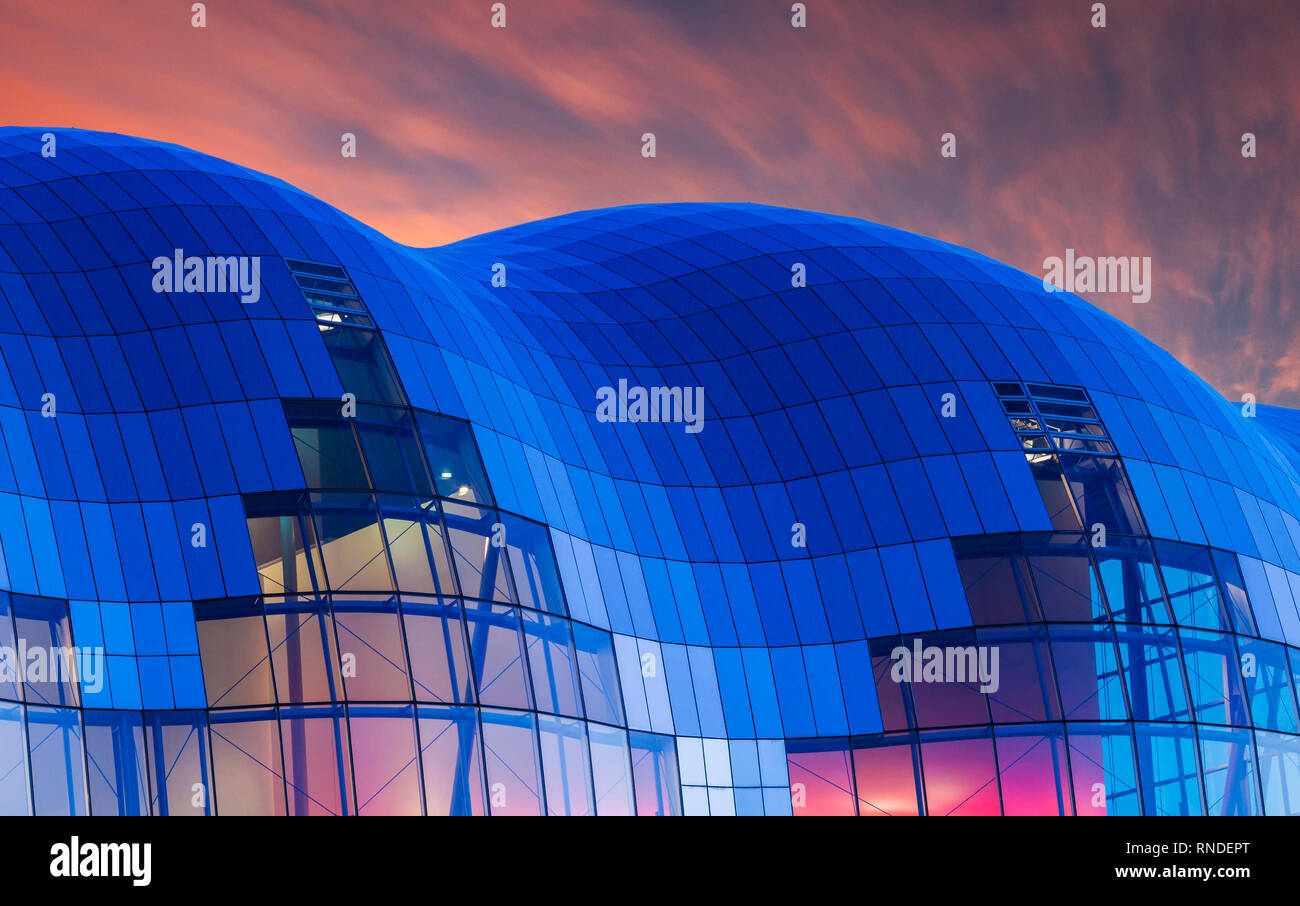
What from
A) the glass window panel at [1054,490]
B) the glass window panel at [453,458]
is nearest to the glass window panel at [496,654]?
the glass window panel at [453,458]

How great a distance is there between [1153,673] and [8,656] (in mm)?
34082

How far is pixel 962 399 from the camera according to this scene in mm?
43625

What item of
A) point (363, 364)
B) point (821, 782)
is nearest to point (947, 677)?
point (821, 782)

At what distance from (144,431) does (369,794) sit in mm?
12805

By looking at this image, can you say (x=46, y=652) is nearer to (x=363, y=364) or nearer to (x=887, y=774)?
(x=363, y=364)

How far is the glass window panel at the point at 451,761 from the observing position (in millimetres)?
32188

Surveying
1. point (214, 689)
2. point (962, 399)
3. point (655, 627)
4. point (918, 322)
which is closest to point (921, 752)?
point (655, 627)

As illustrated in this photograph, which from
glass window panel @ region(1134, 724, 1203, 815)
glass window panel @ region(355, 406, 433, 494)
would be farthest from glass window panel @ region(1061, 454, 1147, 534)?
glass window panel @ region(355, 406, 433, 494)

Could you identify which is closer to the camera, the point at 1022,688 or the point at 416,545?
the point at 416,545

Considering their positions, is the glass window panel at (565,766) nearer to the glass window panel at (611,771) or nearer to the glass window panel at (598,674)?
the glass window panel at (611,771)

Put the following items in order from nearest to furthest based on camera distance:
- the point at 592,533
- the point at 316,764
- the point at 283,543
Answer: the point at 316,764
the point at 283,543
the point at 592,533

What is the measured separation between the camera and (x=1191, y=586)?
136ft

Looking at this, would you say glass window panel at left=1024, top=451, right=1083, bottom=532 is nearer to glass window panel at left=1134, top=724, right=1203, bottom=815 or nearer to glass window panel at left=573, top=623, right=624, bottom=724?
→ glass window panel at left=1134, top=724, right=1203, bottom=815
